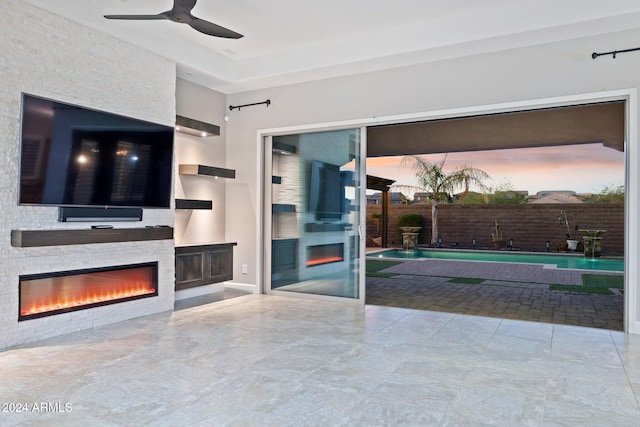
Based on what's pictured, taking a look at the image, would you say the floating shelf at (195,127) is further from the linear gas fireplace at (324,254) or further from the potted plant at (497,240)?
the potted plant at (497,240)

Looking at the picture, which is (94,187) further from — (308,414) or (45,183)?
(308,414)

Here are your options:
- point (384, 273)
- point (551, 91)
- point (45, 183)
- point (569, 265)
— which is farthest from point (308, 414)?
point (569, 265)

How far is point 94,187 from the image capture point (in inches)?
172

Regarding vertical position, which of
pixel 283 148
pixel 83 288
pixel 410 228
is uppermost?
pixel 283 148

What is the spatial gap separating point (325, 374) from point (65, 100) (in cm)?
343

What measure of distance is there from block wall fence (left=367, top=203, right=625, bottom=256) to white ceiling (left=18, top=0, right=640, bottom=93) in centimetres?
1032

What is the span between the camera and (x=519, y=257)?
502 inches

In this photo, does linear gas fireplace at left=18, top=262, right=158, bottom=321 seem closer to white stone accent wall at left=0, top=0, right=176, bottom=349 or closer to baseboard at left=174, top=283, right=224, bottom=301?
white stone accent wall at left=0, top=0, right=176, bottom=349

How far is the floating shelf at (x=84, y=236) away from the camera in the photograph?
3834 millimetres

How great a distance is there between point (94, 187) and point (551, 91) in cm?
466

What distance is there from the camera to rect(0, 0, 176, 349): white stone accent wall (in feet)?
12.5

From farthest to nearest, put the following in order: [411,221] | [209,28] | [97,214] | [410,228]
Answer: [411,221], [410,228], [97,214], [209,28]

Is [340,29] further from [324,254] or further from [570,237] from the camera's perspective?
[570,237]

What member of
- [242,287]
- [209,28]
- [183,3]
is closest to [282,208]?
[242,287]
